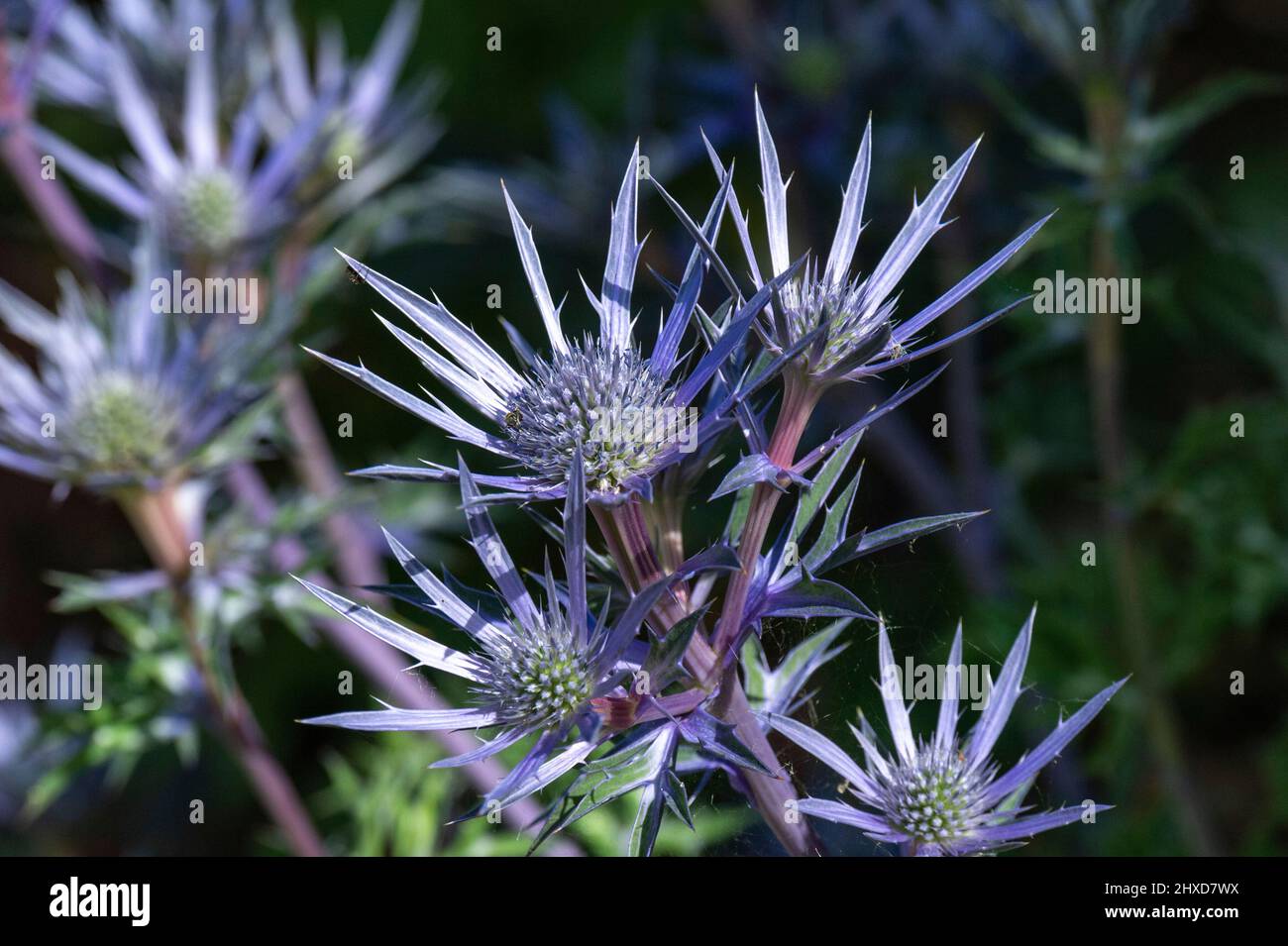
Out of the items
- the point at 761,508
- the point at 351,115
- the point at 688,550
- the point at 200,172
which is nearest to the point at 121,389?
the point at 200,172

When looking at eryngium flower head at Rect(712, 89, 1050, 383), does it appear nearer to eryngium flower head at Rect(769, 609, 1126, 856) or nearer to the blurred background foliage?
eryngium flower head at Rect(769, 609, 1126, 856)

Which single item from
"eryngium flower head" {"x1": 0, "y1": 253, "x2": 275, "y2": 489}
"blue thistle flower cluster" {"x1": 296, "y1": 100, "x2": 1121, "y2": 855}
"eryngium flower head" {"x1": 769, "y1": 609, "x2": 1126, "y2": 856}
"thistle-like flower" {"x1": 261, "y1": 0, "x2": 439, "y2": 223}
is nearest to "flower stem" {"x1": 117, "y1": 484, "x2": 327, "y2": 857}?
"eryngium flower head" {"x1": 0, "y1": 253, "x2": 275, "y2": 489}

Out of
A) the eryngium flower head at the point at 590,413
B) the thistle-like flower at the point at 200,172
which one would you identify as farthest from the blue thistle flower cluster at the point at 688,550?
the thistle-like flower at the point at 200,172

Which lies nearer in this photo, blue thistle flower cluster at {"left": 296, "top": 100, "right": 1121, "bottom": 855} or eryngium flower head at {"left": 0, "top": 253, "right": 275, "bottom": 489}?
blue thistle flower cluster at {"left": 296, "top": 100, "right": 1121, "bottom": 855}

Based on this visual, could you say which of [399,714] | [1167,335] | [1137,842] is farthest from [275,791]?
[1167,335]

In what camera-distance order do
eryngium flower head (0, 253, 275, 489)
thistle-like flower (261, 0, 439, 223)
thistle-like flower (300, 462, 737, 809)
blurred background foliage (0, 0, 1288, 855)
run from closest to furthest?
thistle-like flower (300, 462, 737, 809) → eryngium flower head (0, 253, 275, 489) → blurred background foliage (0, 0, 1288, 855) → thistle-like flower (261, 0, 439, 223)

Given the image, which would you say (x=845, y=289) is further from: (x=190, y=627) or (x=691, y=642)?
(x=190, y=627)

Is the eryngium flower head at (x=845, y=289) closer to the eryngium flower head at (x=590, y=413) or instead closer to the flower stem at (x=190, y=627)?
the eryngium flower head at (x=590, y=413)
